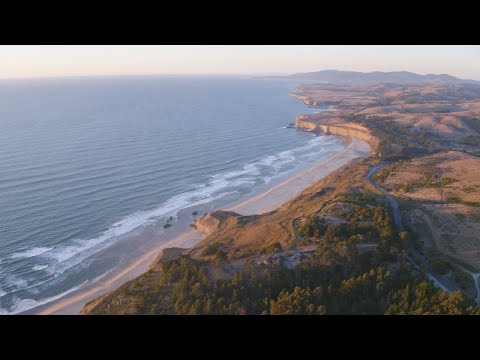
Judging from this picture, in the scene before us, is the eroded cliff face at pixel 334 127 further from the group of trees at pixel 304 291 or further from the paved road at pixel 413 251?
the group of trees at pixel 304 291

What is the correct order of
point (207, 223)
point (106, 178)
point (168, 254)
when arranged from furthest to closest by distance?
point (106, 178) < point (207, 223) < point (168, 254)


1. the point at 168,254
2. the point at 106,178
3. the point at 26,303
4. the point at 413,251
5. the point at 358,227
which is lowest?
the point at 26,303

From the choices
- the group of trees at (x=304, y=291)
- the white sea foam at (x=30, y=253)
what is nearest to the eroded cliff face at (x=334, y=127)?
the group of trees at (x=304, y=291)

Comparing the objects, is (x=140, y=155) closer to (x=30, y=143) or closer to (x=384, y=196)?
(x=30, y=143)

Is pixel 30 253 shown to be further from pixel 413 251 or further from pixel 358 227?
pixel 413 251

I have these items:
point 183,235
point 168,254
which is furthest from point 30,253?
point 183,235
